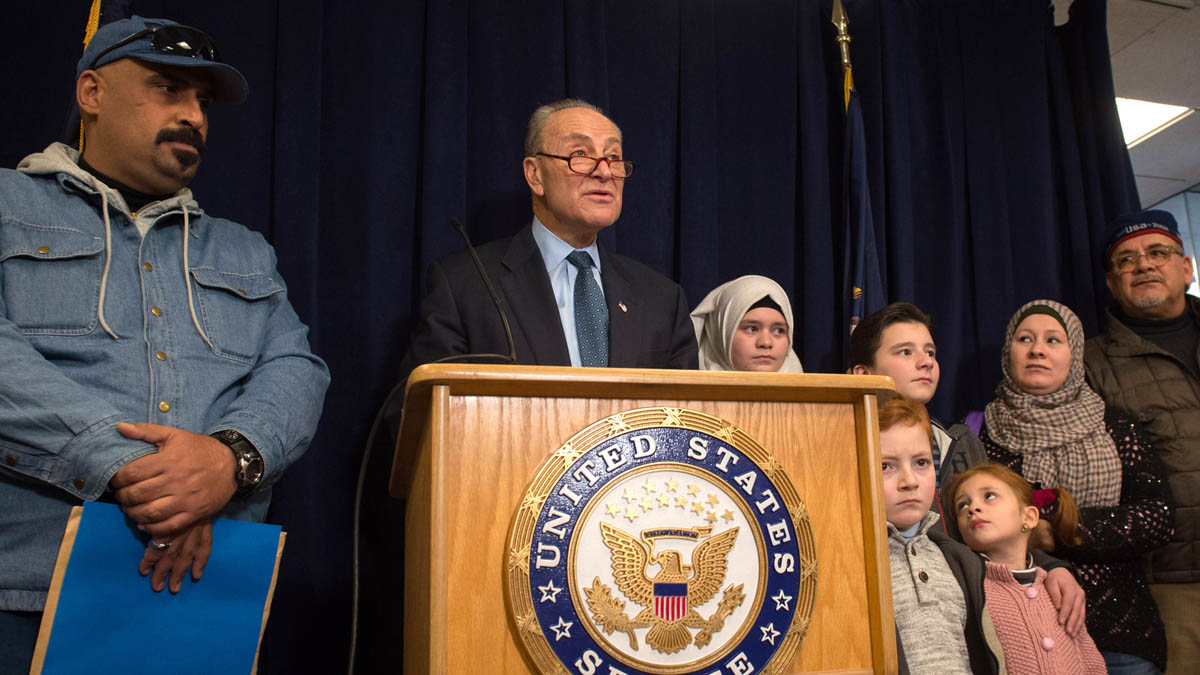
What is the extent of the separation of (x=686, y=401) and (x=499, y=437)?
250 mm

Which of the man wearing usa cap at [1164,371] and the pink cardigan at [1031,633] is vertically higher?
the man wearing usa cap at [1164,371]

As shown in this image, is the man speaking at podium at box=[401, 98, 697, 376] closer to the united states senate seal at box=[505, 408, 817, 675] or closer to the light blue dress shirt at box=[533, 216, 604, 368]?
the light blue dress shirt at box=[533, 216, 604, 368]

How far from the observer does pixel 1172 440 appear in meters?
2.63

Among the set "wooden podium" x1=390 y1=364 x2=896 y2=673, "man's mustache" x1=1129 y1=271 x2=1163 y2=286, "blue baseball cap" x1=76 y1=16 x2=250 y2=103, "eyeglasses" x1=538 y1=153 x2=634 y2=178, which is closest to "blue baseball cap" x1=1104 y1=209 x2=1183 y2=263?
"man's mustache" x1=1129 y1=271 x2=1163 y2=286

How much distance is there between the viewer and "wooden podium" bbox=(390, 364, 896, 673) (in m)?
1.09

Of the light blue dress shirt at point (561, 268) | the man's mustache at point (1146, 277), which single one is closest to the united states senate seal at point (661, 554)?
the light blue dress shirt at point (561, 268)

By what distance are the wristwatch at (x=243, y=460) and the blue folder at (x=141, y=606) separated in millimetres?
68

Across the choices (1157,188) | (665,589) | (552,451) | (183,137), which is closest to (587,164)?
(183,137)

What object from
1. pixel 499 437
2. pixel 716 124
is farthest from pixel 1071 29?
pixel 499 437

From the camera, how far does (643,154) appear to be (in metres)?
2.98

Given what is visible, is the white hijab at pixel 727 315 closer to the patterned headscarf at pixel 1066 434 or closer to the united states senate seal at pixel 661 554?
the patterned headscarf at pixel 1066 434

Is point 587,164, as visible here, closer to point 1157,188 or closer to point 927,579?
point 927,579

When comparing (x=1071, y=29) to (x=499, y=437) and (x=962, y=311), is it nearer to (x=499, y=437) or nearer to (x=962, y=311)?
(x=962, y=311)

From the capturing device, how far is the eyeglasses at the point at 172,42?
1.76 meters
